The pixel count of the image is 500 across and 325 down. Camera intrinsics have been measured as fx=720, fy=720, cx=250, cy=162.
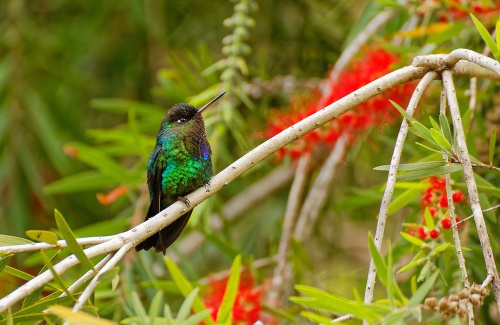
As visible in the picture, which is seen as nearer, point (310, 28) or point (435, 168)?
point (435, 168)

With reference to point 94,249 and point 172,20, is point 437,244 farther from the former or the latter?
point 172,20

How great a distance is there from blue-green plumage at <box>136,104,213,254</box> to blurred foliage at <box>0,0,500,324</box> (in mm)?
273

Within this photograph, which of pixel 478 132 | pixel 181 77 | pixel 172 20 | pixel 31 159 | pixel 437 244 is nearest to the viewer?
pixel 437 244

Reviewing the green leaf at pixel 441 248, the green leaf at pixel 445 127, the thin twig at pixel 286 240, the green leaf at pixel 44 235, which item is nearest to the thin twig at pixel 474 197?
the green leaf at pixel 445 127

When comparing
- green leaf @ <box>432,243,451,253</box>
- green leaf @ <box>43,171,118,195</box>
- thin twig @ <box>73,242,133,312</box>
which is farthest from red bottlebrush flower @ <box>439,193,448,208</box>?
green leaf @ <box>43,171,118,195</box>

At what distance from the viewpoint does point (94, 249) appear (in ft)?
4.57

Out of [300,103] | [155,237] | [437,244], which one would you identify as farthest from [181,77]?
[437,244]

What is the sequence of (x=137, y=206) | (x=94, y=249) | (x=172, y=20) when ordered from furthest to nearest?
(x=172, y=20) < (x=137, y=206) < (x=94, y=249)

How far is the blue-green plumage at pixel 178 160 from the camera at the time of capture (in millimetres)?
2107

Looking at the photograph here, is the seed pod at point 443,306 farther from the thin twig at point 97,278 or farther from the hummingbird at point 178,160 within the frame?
the hummingbird at point 178,160

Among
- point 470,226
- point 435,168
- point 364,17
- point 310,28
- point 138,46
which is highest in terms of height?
point 138,46

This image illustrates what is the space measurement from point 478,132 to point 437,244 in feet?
2.40

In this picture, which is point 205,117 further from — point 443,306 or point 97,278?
point 443,306

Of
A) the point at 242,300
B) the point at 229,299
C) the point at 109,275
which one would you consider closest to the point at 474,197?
the point at 229,299
